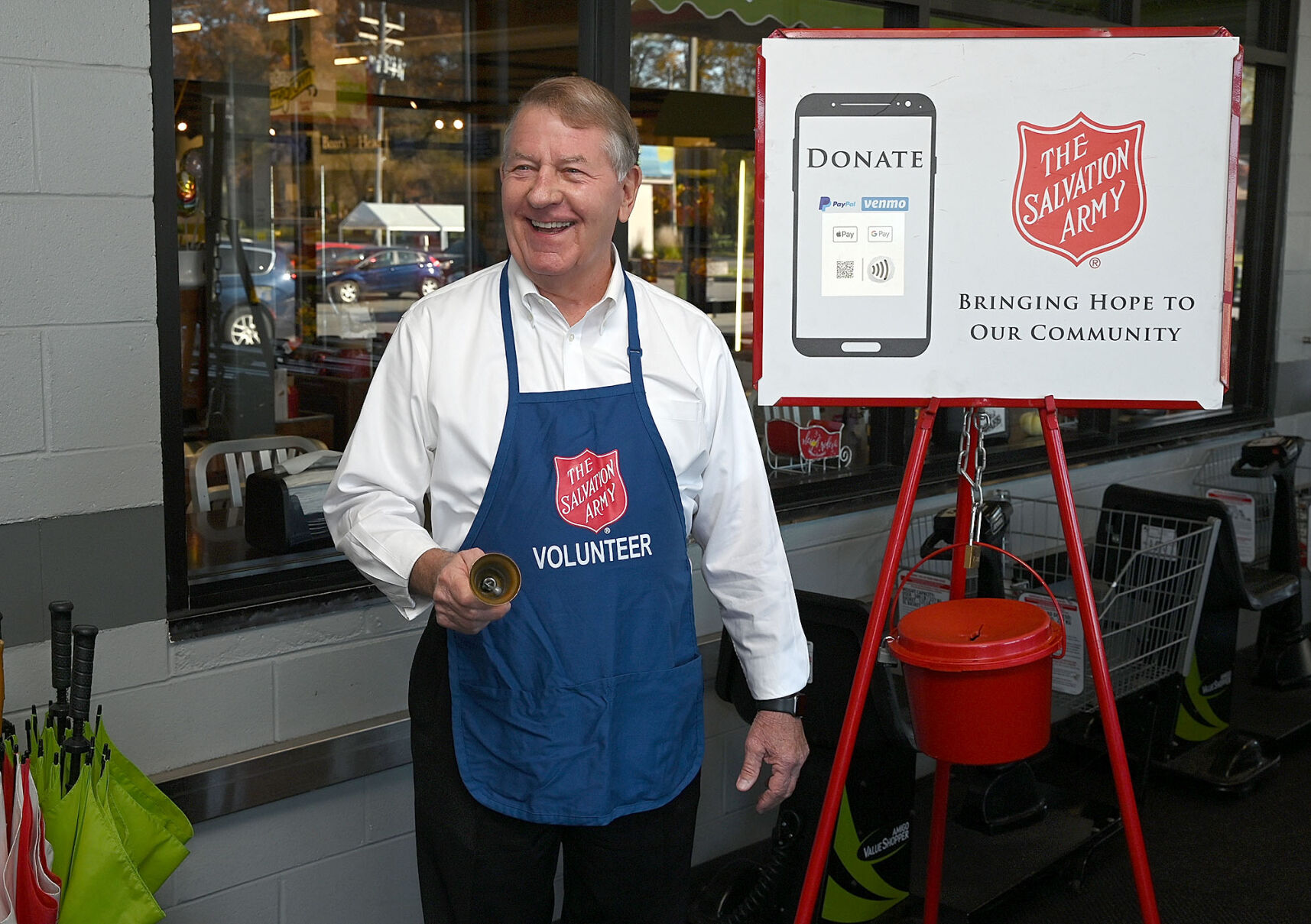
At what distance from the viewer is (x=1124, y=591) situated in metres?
3.08

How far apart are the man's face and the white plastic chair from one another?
109cm

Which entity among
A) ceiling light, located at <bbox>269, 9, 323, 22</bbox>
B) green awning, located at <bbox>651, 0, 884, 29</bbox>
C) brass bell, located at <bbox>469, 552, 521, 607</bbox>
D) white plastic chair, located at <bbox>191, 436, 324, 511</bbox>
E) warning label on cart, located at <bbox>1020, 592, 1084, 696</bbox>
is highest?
ceiling light, located at <bbox>269, 9, 323, 22</bbox>

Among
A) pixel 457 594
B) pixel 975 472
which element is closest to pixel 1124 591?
pixel 975 472

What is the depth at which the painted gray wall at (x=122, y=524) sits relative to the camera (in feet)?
6.46

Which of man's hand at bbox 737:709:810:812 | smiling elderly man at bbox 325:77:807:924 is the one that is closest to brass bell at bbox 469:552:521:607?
smiling elderly man at bbox 325:77:807:924

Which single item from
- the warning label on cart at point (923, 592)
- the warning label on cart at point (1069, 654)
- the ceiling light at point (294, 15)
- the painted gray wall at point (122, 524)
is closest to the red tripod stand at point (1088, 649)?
the warning label on cart at point (1069, 654)

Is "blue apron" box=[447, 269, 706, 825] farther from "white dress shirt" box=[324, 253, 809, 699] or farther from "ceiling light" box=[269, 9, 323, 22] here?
"ceiling light" box=[269, 9, 323, 22]

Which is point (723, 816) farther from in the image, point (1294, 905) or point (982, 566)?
point (1294, 905)

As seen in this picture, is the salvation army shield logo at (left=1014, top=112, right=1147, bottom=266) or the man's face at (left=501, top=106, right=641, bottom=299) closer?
the man's face at (left=501, top=106, right=641, bottom=299)

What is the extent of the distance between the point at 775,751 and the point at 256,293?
3474 millimetres

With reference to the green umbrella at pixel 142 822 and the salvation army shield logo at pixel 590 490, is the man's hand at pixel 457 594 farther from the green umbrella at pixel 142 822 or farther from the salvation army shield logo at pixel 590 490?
the green umbrella at pixel 142 822

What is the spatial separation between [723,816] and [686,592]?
64.9 inches

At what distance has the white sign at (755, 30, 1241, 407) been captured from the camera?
7.26 feet

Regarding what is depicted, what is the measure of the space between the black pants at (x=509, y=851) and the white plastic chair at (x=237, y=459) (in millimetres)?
936
